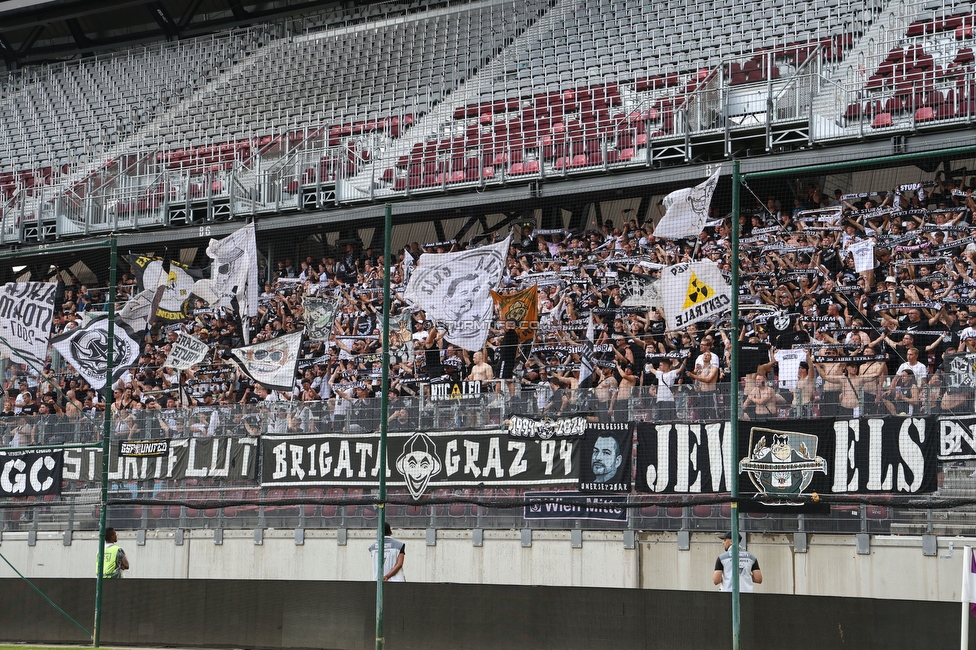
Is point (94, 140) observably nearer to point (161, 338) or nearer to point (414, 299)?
point (161, 338)

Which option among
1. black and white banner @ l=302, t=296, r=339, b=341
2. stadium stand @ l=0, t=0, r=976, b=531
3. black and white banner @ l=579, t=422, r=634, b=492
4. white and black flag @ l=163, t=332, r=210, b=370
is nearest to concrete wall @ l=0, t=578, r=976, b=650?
stadium stand @ l=0, t=0, r=976, b=531

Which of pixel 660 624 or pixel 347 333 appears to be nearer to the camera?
pixel 660 624

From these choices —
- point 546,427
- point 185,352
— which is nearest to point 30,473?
point 185,352

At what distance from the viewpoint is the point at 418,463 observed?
13.6 meters

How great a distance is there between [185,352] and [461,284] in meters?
5.30

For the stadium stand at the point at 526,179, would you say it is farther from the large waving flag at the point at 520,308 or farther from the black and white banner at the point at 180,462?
the large waving flag at the point at 520,308

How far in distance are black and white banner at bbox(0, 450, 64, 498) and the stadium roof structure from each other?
70.0 feet

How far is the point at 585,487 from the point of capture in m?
13.2

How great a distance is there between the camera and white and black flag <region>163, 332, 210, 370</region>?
16.6 meters

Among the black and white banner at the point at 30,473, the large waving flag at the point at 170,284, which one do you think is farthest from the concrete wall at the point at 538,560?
the large waving flag at the point at 170,284

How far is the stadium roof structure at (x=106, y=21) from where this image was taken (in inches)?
1351

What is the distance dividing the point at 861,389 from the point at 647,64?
12421mm

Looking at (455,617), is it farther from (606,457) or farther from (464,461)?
(606,457)

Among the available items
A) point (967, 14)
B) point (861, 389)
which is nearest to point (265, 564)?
point (861, 389)
